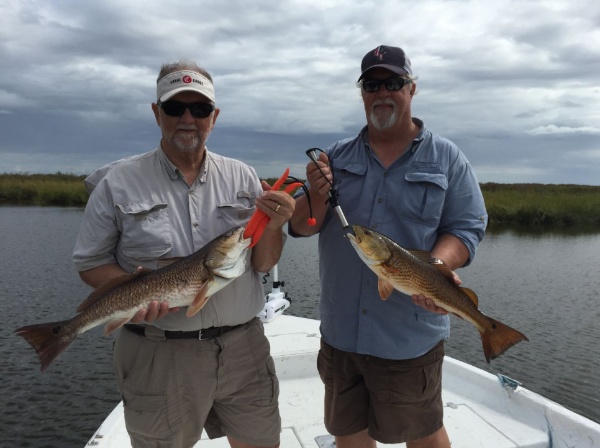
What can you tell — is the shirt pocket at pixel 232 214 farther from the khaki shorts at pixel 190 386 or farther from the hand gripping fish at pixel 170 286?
the khaki shorts at pixel 190 386

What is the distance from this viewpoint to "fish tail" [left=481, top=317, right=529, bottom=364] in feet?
10.4

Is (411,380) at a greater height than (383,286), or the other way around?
(383,286)

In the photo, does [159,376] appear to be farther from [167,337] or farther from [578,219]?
[578,219]

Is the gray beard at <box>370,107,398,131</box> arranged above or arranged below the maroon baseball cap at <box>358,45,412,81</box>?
below

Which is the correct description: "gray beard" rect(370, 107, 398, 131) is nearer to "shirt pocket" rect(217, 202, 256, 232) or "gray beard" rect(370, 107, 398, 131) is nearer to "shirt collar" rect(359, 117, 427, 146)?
"shirt collar" rect(359, 117, 427, 146)

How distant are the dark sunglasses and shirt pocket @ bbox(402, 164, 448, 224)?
55 cm

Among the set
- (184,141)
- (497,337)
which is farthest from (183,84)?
(497,337)

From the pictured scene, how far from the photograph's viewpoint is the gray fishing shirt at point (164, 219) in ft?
10.2

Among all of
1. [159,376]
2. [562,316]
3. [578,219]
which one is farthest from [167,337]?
[578,219]

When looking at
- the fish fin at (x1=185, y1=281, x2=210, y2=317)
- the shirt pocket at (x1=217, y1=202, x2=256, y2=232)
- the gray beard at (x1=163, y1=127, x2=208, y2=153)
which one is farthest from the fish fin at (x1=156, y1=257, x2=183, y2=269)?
the gray beard at (x1=163, y1=127, x2=208, y2=153)

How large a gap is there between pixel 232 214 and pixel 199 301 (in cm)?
66

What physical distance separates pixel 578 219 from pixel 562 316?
80.7 ft

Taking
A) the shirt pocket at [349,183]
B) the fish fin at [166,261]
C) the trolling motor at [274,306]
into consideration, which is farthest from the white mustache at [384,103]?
the trolling motor at [274,306]

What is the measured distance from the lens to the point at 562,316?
13844 millimetres
